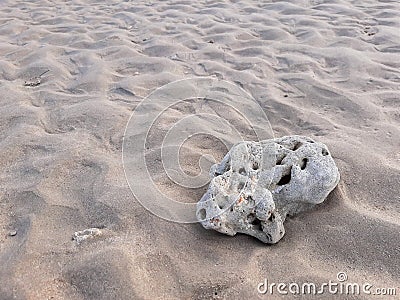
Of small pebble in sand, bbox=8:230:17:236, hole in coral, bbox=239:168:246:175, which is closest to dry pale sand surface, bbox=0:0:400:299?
small pebble in sand, bbox=8:230:17:236

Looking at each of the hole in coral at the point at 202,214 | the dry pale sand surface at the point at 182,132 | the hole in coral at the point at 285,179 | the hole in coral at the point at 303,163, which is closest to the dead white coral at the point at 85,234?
the dry pale sand surface at the point at 182,132

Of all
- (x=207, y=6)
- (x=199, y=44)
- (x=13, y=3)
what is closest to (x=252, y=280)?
(x=199, y=44)

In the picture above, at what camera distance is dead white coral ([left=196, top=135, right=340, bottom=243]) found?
192cm

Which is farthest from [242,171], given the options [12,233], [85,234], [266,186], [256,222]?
[12,233]

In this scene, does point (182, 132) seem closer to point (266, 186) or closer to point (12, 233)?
point (266, 186)

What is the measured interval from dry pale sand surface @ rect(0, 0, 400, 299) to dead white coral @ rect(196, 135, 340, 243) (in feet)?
0.27

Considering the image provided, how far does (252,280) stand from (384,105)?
1966 mm

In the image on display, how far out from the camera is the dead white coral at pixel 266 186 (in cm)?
192

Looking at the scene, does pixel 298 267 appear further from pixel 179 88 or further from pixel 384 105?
pixel 179 88

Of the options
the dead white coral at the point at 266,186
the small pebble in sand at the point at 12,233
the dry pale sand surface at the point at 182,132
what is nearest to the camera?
the dry pale sand surface at the point at 182,132

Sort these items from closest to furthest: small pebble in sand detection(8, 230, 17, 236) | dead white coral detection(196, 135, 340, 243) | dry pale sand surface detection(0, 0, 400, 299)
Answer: dry pale sand surface detection(0, 0, 400, 299)
dead white coral detection(196, 135, 340, 243)
small pebble in sand detection(8, 230, 17, 236)

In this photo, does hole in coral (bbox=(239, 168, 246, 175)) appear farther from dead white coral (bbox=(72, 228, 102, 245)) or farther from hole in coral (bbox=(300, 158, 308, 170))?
dead white coral (bbox=(72, 228, 102, 245))

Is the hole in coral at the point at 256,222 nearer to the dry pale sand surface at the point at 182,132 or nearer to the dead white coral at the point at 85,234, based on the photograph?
the dry pale sand surface at the point at 182,132

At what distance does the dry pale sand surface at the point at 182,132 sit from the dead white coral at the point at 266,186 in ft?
0.27
